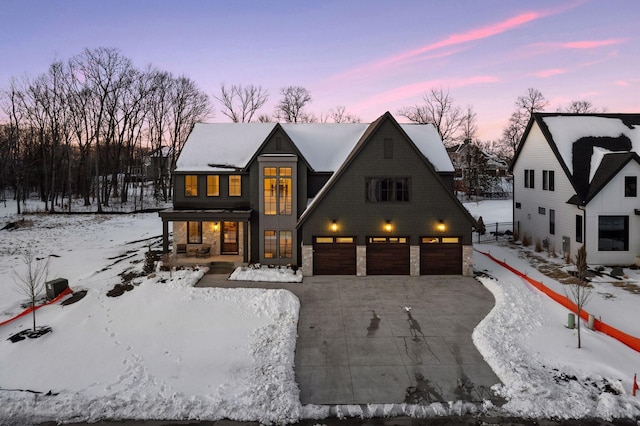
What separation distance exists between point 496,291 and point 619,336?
5220mm

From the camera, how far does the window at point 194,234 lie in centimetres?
2303

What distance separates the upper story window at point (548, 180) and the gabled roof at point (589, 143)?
188 centimetres

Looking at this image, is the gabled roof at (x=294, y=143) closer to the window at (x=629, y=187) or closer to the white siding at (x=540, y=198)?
the white siding at (x=540, y=198)

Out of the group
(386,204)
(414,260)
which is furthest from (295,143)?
(414,260)

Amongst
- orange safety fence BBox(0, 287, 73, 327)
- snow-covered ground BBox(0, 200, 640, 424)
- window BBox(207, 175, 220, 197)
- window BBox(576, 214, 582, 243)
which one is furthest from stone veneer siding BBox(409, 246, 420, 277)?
orange safety fence BBox(0, 287, 73, 327)

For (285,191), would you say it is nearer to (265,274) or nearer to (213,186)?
(213,186)

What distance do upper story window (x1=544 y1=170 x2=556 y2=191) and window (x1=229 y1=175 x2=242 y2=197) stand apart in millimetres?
19280

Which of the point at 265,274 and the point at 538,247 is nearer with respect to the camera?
the point at 265,274

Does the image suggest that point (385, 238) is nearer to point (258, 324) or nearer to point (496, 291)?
point (496, 291)

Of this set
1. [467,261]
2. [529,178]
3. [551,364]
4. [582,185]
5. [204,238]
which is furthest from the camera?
[529,178]

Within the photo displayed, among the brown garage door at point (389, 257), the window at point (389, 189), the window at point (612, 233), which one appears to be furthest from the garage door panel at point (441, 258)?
the window at point (612, 233)

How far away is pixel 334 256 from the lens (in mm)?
20484

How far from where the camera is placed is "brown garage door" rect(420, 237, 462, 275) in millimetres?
20328

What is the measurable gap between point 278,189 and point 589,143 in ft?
62.1
